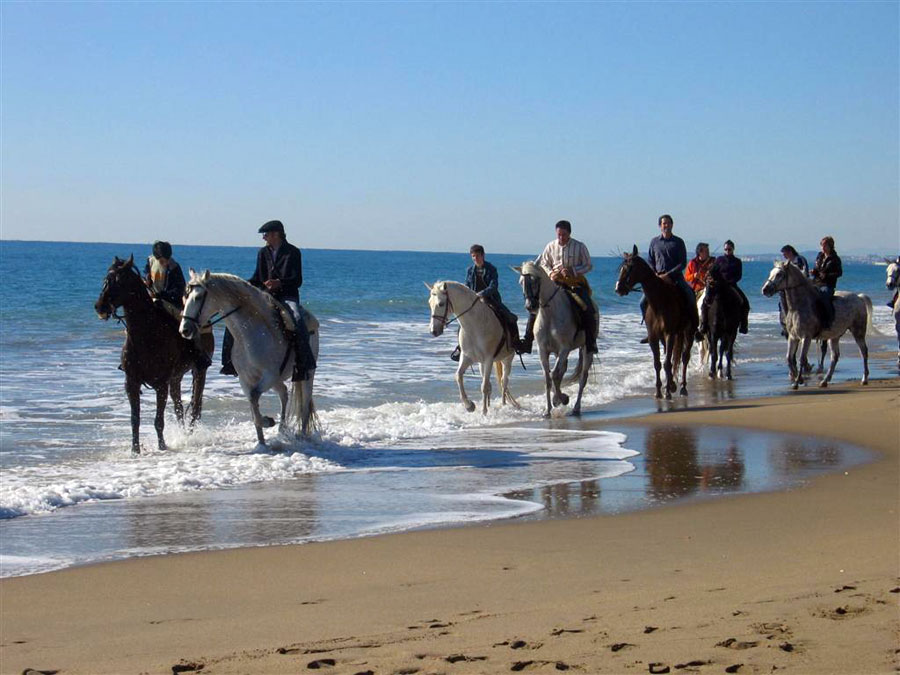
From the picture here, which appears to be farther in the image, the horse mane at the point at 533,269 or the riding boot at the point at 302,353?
the horse mane at the point at 533,269

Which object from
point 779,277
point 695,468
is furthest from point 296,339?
point 779,277

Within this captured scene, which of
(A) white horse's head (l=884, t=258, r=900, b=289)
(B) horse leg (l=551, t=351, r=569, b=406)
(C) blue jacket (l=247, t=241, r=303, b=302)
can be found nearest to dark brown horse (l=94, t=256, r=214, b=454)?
(C) blue jacket (l=247, t=241, r=303, b=302)

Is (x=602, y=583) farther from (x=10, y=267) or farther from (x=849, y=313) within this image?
(x=10, y=267)

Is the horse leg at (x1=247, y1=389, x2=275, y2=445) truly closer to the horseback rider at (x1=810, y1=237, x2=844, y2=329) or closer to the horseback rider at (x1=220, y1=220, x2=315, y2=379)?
the horseback rider at (x1=220, y1=220, x2=315, y2=379)

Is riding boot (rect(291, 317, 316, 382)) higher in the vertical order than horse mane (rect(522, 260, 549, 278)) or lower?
lower

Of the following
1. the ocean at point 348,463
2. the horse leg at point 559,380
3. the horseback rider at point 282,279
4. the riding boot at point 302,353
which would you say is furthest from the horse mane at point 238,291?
the horse leg at point 559,380

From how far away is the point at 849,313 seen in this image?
1841cm

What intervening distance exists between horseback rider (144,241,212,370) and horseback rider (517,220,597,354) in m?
4.60

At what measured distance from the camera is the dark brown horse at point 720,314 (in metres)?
19.6

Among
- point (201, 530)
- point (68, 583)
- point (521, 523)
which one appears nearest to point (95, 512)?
point (201, 530)

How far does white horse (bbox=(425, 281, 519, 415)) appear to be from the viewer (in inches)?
568

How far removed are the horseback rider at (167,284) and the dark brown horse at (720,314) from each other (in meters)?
10.2

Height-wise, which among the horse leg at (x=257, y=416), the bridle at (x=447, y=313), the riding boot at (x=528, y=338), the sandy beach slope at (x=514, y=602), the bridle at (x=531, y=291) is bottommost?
the sandy beach slope at (x=514, y=602)

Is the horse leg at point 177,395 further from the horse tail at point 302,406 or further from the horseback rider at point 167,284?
the horse tail at point 302,406
